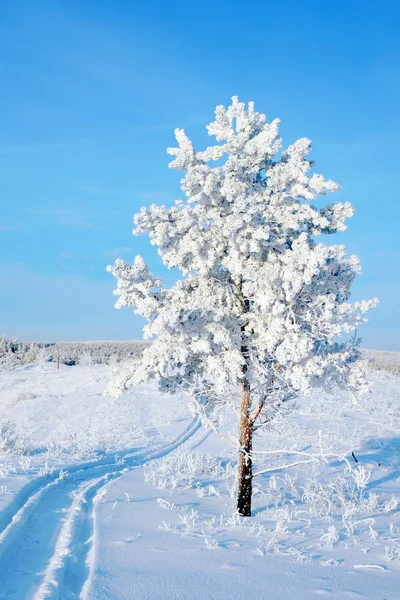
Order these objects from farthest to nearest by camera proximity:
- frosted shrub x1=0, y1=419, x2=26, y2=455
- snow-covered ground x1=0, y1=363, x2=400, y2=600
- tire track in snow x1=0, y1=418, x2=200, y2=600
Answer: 1. frosted shrub x1=0, y1=419, x2=26, y2=455
2. snow-covered ground x1=0, y1=363, x2=400, y2=600
3. tire track in snow x1=0, y1=418, x2=200, y2=600

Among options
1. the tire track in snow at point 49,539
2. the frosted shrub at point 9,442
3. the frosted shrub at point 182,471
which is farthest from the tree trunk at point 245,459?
the frosted shrub at point 9,442

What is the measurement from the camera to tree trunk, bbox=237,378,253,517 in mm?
11219

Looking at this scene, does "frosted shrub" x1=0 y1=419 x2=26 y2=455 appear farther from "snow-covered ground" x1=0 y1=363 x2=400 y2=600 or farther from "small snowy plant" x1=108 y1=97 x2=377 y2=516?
"small snowy plant" x1=108 y1=97 x2=377 y2=516

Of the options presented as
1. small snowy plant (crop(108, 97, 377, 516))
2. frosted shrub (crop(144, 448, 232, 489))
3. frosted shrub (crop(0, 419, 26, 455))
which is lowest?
frosted shrub (crop(144, 448, 232, 489))

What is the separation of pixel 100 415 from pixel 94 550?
70.2 ft

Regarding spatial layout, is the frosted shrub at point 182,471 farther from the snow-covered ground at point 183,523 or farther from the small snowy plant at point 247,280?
the small snowy plant at point 247,280

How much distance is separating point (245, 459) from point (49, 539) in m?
4.85

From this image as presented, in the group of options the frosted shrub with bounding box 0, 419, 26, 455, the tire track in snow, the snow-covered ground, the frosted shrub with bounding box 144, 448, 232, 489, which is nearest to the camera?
the tire track in snow

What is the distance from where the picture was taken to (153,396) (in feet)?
118

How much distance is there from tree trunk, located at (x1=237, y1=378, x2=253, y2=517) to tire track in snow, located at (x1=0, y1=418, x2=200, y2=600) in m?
3.40

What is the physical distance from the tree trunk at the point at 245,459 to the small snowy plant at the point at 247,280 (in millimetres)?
24

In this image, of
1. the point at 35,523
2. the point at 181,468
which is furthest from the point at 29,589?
the point at 181,468

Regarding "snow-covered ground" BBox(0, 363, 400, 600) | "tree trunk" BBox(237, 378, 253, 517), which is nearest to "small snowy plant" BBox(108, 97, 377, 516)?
"tree trunk" BBox(237, 378, 253, 517)

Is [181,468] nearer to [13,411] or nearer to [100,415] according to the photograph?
[100,415]
